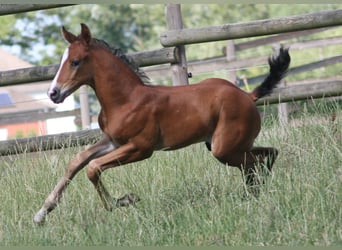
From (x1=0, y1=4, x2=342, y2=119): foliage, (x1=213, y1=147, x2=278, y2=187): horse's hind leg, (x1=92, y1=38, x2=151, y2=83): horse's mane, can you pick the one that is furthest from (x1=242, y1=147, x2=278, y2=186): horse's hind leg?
(x1=0, y1=4, x2=342, y2=119): foliage

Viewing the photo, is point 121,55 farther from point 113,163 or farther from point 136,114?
point 113,163

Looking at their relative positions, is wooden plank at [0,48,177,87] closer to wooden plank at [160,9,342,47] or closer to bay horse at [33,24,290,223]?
wooden plank at [160,9,342,47]

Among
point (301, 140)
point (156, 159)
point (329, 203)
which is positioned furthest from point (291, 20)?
point (329, 203)

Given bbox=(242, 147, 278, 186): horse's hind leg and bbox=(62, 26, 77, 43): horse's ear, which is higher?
bbox=(62, 26, 77, 43): horse's ear

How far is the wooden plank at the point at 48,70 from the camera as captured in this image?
775 cm

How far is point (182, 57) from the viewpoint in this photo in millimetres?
7906

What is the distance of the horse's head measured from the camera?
18.6 ft

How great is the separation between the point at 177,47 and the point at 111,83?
6.81 feet

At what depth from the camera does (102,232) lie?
526cm

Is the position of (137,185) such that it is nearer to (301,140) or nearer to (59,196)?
(59,196)

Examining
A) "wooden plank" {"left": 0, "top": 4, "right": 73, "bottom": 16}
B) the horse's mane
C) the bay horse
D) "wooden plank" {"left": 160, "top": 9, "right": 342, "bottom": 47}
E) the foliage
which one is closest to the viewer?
the bay horse

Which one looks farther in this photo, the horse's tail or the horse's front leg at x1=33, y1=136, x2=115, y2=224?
the horse's tail

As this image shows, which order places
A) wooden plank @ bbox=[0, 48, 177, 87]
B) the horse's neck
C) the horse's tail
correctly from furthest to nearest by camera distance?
wooden plank @ bbox=[0, 48, 177, 87], the horse's tail, the horse's neck

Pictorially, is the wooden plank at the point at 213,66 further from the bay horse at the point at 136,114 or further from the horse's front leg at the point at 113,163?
the horse's front leg at the point at 113,163
